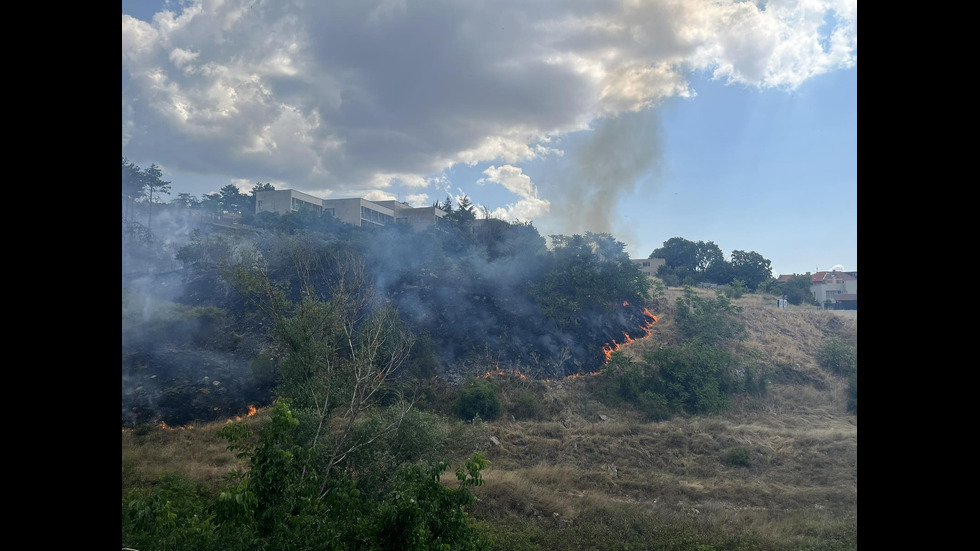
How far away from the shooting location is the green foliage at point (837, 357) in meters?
15.7

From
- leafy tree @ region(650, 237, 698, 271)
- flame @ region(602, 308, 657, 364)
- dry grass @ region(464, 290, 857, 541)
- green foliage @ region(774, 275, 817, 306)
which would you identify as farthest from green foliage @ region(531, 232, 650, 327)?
leafy tree @ region(650, 237, 698, 271)

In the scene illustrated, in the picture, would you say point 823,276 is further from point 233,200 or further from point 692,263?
point 233,200

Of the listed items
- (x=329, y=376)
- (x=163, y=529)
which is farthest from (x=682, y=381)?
(x=163, y=529)

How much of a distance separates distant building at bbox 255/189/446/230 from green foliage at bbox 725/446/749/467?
19579mm

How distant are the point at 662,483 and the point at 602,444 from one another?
2067mm

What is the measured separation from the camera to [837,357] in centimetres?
1614

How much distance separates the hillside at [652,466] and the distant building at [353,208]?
55.0ft

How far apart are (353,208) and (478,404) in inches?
795

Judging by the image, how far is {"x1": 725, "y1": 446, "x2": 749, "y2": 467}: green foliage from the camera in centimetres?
1087

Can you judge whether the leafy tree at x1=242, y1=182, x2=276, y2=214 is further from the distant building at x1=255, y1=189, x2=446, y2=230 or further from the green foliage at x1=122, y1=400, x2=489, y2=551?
the green foliage at x1=122, y1=400, x2=489, y2=551
